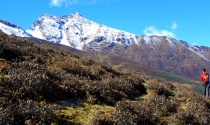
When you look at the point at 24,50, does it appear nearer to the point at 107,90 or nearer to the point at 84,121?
the point at 107,90

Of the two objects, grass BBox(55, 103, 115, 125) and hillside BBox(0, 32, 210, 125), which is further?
grass BBox(55, 103, 115, 125)

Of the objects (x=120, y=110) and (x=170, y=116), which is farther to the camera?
(x=170, y=116)

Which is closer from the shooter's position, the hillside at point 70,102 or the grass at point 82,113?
→ the hillside at point 70,102

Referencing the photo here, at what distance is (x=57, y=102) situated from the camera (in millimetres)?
10703

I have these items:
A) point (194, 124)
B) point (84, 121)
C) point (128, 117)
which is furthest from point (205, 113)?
point (84, 121)

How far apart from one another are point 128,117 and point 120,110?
580 millimetres

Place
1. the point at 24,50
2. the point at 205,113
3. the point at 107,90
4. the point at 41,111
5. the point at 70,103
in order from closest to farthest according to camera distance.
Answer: the point at 41,111 → the point at 70,103 → the point at 205,113 → the point at 107,90 → the point at 24,50

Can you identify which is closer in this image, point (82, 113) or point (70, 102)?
point (82, 113)

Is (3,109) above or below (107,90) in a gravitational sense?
below

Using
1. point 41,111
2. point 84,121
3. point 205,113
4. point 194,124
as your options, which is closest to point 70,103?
point 84,121

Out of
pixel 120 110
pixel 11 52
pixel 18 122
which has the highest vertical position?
pixel 11 52

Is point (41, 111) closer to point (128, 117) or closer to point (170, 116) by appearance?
point (128, 117)

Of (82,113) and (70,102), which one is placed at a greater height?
(70,102)

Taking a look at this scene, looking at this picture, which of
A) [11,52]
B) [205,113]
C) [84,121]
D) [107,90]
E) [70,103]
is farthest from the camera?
[11,52]
